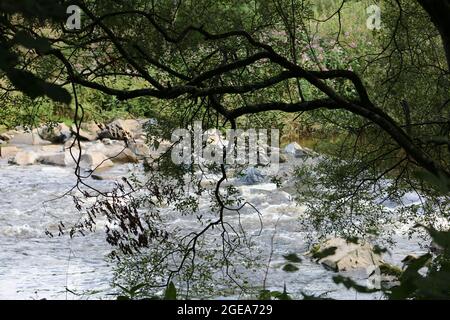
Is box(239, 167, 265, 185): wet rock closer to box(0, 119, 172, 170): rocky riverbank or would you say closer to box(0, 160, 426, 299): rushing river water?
box(0, 160, 426, 299): rushing river water

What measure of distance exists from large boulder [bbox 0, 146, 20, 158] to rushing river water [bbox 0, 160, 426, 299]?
174 cm

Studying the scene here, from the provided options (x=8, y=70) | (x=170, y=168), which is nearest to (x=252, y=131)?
(x=170, y=168)

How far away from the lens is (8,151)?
13391mm

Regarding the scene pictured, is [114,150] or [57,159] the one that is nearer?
[57,159]

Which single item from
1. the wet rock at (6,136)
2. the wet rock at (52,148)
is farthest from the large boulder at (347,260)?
the wet rock at (6,136)

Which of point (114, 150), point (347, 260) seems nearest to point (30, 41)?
point (347, 260)

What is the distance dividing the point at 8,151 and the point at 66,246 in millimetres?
5667

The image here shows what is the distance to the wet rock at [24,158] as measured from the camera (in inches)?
497

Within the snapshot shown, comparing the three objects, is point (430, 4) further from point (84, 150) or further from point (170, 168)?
point (84, 150)

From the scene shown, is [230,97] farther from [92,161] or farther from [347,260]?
[92,161]

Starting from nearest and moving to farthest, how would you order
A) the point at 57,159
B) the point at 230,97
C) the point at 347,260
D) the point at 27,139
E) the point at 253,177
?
the point at 230,97
the point at 347,260
the point at 253,177
the point at 57,159
the point at 27,139

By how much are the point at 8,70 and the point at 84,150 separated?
1215cm

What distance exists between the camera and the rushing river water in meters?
6.80

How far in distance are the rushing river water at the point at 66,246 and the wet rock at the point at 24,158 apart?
1017mm
